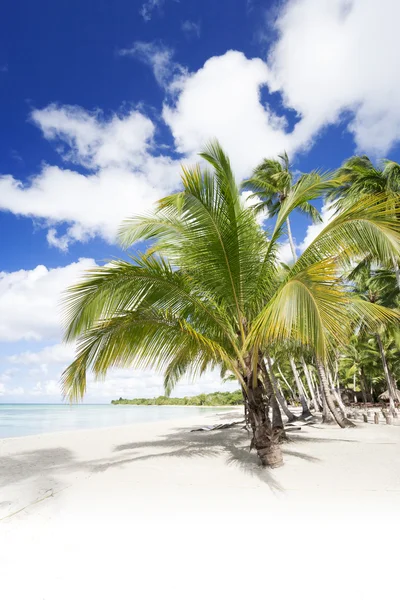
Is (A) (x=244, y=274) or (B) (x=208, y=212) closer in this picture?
(B) (x=208, y=212)

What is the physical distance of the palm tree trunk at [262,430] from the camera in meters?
5.74

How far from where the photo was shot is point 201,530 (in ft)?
11.1

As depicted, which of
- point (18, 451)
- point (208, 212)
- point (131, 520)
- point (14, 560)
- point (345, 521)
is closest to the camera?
point (14, 560)

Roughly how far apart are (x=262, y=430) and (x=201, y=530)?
2620 millimetres

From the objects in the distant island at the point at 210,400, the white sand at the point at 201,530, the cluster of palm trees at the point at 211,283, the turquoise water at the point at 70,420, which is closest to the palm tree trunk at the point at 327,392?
the white sand at the point at 201,530

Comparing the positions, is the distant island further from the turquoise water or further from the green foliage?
the green foliage

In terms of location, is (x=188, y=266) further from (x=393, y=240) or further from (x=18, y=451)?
(x=18, y=451)

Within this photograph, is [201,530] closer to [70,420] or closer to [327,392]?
[327,392]

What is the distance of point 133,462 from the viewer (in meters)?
6.61

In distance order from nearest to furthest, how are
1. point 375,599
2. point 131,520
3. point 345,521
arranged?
point 375,599
point 345,521
point 131,520

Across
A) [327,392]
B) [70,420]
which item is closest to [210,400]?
[70,420]

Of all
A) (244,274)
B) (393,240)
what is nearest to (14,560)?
(244,274)

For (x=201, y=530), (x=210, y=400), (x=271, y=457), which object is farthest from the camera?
(x=210, y=400)

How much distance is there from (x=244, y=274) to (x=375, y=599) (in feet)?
14.8
